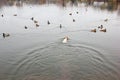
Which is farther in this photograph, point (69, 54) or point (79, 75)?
point (69, 54)

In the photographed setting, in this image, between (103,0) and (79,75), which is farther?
(103,0)

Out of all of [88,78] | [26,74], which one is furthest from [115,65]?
[26,74]

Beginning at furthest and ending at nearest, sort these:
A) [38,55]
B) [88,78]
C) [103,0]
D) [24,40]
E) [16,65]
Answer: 1. [103,0]
2. [24,40]
3. [38,55]
4. [16,65]
5. [88,78]

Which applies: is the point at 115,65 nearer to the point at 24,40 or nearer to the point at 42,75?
the point at 42,75

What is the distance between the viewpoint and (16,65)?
20.6 meters

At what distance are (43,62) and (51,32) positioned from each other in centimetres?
1426

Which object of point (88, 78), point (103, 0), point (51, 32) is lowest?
point (88, 78)

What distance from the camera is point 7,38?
104ft

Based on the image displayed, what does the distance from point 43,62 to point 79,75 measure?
4.79m

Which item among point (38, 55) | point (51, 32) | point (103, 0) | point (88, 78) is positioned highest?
point (103, 0)

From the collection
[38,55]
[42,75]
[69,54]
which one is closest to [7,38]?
[38,55]

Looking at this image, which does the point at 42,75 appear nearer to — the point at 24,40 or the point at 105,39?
the point at 24,40

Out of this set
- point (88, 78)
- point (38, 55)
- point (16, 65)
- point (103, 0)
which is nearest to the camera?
point (88, 78)

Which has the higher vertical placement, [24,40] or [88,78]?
[24,40]
